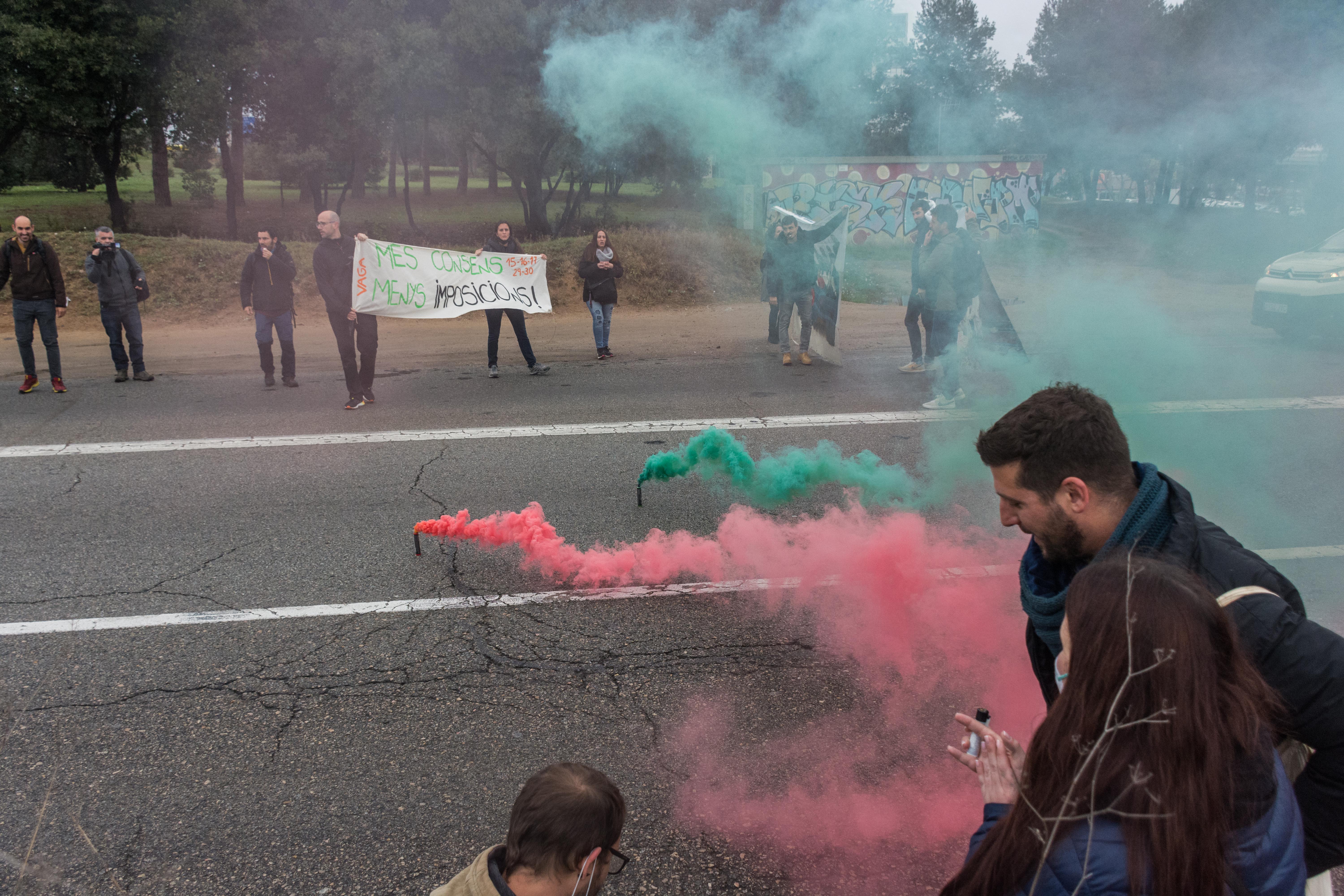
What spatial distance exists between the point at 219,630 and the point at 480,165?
50331 millimetres

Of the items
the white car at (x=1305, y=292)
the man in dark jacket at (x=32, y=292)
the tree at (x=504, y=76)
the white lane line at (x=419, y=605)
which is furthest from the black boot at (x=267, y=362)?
the white car at (x=1305, y=292)

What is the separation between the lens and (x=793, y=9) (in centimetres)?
1037

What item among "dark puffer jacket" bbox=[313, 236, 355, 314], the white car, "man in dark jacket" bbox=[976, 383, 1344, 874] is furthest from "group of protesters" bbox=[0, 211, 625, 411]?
the white car

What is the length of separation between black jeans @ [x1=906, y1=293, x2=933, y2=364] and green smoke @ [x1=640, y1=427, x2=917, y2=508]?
4.62 m

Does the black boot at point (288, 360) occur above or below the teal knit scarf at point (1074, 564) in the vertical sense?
below

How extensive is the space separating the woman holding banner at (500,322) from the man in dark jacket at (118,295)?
384 centimetres

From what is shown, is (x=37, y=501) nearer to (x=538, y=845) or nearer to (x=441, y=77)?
(x=538, y=845)

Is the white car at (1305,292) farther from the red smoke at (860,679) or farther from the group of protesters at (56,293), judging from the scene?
the group of protesters at (56,293)

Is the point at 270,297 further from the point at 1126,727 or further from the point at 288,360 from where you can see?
the point at 1126,727

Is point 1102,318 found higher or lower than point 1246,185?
lower

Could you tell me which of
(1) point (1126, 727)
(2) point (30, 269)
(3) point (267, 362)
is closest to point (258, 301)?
(3) point (267, 362)

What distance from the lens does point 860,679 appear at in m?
3.73

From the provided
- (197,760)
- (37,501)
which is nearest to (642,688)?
(197,760)

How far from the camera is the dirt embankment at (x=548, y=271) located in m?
15.2
